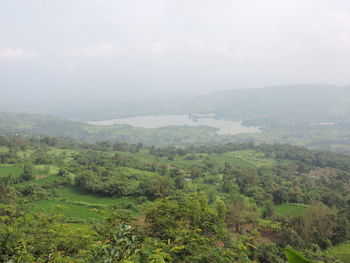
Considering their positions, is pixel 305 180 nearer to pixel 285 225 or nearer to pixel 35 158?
pixel 285 225

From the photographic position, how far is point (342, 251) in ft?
48.7

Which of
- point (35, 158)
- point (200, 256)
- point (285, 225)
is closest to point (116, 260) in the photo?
point (200, 256)

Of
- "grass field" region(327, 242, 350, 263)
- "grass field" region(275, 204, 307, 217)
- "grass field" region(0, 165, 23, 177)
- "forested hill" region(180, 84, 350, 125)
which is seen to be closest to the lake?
"forested hill" region(180, 84, 350, 125)

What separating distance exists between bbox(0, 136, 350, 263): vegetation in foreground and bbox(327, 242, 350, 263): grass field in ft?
0.34

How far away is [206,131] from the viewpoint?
11800 centimetres

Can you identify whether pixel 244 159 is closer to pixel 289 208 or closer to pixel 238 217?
pixel 289 208

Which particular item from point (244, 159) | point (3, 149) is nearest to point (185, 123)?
point (244, 159)

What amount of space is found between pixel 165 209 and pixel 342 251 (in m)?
11.9

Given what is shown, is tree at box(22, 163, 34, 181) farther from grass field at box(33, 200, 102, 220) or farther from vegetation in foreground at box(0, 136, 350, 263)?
grass field at box(33, 200, 102, 220)

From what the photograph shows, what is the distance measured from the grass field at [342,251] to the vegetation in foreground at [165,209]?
0.34 ft

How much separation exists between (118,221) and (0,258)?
4.27 m

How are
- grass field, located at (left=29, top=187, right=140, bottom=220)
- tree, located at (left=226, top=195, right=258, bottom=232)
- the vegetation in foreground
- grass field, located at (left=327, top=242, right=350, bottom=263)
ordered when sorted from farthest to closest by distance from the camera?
1. grass field, located at (left=29, top=187, right=140, bottom=220)
2. tree, located at (left=226, top=195, right=258, bottom=232)
3. grass field, located at (left=327, top=242, right=350, bottom=263)
4. the vegetation in foreground

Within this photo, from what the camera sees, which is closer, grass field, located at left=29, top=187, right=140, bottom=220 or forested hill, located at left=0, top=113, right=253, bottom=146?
grass field, located at left=29, top=187, right=140, bottom=220

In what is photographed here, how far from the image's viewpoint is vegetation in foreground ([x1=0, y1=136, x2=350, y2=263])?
27.9 ft
